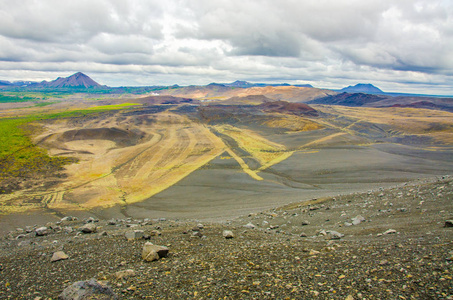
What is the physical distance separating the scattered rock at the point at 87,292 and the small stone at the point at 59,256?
3114 mm

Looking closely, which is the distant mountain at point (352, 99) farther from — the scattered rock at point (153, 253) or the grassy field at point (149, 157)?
the scattered rock at point (153, 253)

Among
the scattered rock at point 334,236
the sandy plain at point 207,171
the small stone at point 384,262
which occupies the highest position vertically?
the small stone at point 384,262

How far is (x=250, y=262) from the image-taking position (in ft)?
23.3

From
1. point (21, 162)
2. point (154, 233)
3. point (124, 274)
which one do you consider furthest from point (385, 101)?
point (124, 274)

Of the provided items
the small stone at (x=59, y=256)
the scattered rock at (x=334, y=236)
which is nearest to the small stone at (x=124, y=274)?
the small stone at (x=59, y=256)

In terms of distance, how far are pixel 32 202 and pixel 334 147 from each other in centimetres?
4123

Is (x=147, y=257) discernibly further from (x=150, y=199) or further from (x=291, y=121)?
(x=291, y=121)

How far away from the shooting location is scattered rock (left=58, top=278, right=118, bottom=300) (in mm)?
5105

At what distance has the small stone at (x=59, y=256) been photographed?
792cm

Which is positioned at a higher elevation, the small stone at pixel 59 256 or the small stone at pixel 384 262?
the small stone at pixel 384 262

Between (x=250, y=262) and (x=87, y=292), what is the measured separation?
387cm

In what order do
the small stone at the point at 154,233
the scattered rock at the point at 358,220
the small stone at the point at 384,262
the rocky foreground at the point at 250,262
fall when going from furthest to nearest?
the scattered rock at the point at 358,220
the small stone at the point at 154,233
the small stone at the point at 384,262
the rocky foreground at the point at 250,262

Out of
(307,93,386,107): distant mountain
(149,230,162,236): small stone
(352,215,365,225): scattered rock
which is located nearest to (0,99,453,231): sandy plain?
(149,230,162,236): small stone

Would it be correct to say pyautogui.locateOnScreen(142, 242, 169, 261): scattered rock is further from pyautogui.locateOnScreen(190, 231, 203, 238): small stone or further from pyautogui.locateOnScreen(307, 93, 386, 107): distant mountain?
pyautogui.locateOnScreen(307, 93, 386, 107): distant mountain
